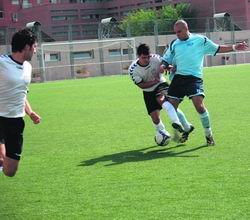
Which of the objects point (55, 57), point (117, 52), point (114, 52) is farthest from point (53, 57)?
point (117, 52)

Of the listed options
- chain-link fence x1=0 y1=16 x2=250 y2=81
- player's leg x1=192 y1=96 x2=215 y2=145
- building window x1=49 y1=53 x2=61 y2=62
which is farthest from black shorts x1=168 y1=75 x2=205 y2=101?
building window x1=49 y1=53 x2=61 y2=62

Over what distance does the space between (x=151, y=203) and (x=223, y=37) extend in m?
56.3

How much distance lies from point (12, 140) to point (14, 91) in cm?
58

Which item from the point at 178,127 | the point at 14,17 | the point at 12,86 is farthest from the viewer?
the point at 14,17

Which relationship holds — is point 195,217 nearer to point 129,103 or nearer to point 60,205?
point 60,205

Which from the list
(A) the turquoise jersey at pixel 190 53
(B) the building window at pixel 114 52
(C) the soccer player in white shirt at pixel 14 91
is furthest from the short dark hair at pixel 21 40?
(B) the building window at pixel 114 52

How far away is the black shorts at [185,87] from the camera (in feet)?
31.3

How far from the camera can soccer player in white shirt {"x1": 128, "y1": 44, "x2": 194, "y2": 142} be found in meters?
9.55

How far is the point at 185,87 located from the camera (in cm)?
959

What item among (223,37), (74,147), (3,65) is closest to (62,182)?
(3,65)

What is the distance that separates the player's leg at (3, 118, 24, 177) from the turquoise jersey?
3.67m

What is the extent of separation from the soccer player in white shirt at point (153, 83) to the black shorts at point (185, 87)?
0.23 meters

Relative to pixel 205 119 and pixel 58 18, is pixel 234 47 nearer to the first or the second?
pixel 205 119

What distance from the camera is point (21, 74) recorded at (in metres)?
6.67
